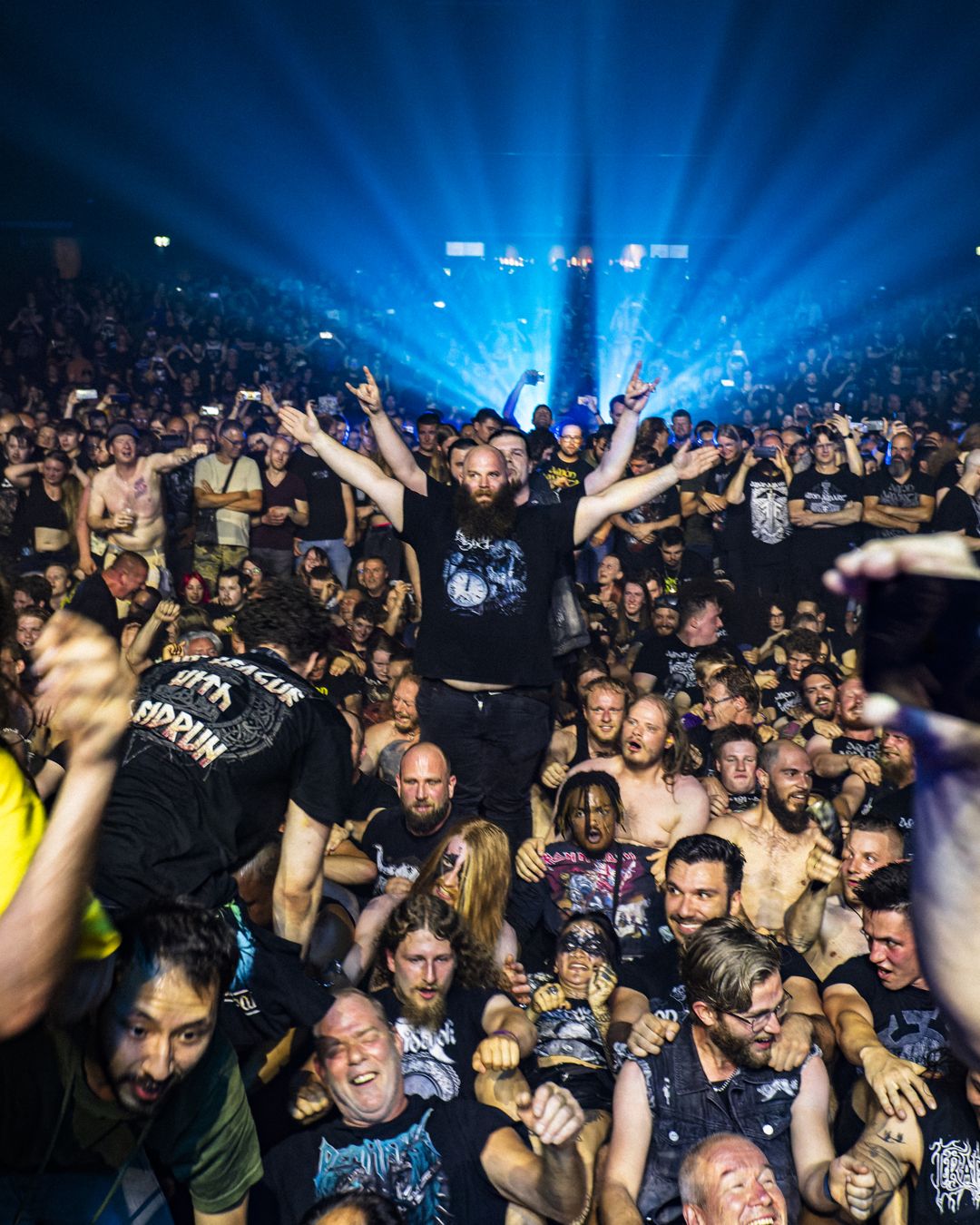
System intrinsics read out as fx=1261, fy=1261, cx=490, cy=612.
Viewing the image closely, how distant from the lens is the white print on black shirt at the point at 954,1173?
122 inches

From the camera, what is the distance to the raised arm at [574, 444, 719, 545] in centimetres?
527

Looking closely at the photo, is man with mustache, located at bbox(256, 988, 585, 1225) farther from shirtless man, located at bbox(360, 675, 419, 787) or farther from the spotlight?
the spotlight

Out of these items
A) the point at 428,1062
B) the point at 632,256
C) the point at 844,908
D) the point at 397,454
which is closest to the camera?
the point at 428,1062

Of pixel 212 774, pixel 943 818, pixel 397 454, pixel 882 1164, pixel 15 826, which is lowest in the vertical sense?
pixel 882 1164

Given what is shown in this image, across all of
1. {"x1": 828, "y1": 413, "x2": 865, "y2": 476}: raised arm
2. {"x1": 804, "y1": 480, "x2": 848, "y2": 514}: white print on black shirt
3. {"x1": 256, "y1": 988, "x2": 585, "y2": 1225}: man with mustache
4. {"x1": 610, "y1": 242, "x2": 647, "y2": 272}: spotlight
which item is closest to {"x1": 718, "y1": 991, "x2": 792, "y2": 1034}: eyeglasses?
{"x1": 256, "y1": 988, "x2": 585, "y2": 1225}: man with mustache

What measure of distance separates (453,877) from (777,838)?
153 centimetres

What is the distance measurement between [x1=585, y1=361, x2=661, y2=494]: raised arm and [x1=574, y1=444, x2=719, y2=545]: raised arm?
0.32 meters

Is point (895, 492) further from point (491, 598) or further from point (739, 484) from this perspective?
point (491, 598)

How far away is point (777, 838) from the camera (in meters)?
5.07

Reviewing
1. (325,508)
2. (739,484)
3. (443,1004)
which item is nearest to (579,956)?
(443,1004)

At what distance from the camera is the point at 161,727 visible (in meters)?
3.43

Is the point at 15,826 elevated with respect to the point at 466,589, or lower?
lower

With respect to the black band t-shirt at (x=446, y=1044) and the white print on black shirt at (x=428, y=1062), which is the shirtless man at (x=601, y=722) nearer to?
the black band t-shirt at (x=446, y=1044)

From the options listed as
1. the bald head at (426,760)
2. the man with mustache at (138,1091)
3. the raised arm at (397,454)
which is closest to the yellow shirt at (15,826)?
the man with mustache at (138,1091)
